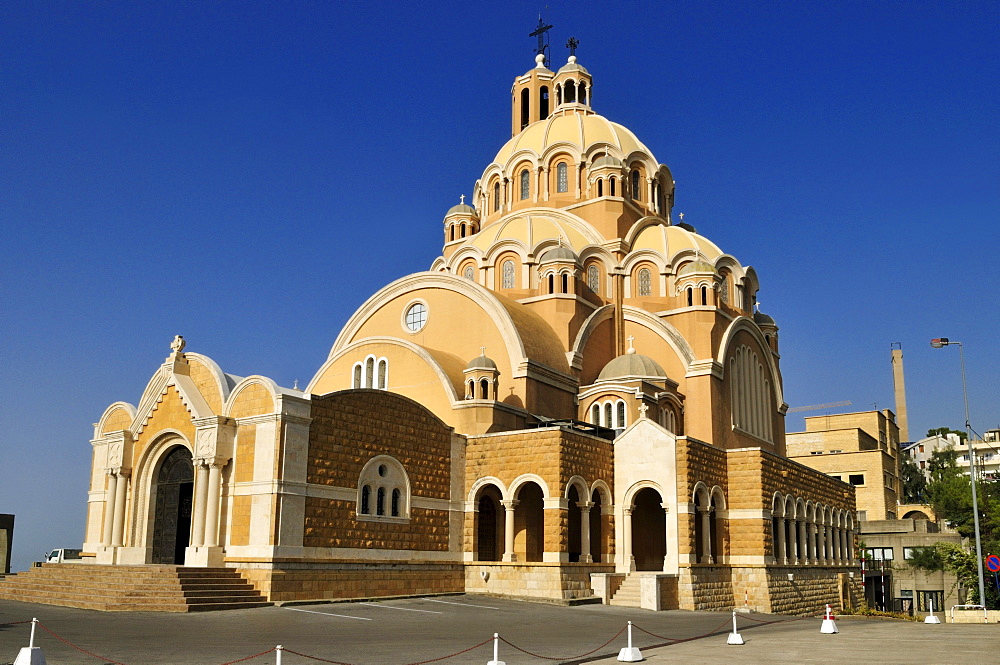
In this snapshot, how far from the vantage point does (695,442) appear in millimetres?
25734

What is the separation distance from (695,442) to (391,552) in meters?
8.71

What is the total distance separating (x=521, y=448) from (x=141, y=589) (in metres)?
10.2

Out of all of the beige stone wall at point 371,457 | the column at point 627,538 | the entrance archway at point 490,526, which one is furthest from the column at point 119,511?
the column at point 627,538

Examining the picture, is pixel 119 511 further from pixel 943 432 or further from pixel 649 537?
pixel 943 432

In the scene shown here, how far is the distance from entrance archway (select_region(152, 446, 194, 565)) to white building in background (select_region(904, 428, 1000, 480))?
199ft

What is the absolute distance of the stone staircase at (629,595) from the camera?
23922mm

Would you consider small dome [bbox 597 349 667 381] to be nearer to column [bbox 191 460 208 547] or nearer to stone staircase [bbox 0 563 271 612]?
column [bbox 191 460 208 547]

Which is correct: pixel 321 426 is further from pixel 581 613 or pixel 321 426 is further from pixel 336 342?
pixel 336 342

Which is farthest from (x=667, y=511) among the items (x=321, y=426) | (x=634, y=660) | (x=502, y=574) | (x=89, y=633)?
(x=89, y=633)

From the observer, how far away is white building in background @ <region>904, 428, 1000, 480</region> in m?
76.8

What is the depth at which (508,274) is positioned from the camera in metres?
34.4

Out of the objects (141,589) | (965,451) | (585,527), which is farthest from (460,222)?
(965,451)

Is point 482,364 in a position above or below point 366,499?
above

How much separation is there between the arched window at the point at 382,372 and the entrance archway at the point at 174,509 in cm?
708
